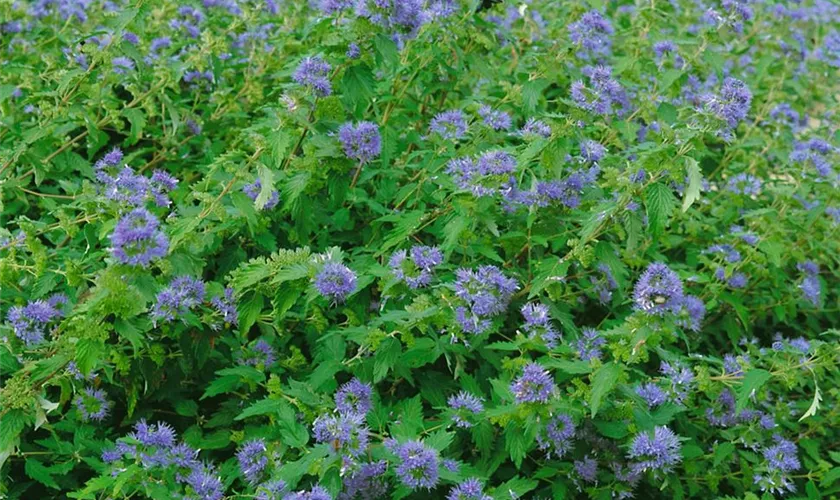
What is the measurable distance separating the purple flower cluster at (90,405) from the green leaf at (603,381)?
1394 mm

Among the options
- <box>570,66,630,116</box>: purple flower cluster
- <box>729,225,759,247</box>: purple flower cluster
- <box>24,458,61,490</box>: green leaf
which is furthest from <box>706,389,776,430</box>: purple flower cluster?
<box>24,458,61,490</box>: green leaf

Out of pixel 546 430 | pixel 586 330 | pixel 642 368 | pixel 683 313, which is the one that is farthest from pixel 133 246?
pixel 642 368

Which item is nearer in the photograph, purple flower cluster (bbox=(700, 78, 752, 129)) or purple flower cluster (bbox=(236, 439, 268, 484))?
purple flower cluster (bbox=(236, 439, 268, 484))

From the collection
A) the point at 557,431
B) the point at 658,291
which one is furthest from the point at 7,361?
the point at 658,291

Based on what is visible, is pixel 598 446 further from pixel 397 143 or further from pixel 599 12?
pixel 599 12

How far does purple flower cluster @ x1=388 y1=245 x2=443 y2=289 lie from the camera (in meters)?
2.67

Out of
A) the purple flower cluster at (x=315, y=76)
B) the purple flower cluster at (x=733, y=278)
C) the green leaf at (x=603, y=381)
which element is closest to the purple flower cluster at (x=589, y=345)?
the green leaf at (x=603, y=381)

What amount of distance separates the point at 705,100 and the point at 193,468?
5.83ft

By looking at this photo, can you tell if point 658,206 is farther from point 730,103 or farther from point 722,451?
point 722,451

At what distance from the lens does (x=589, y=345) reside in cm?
289

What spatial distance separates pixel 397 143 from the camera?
365 centimetres

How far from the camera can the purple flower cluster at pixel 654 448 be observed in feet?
8.79

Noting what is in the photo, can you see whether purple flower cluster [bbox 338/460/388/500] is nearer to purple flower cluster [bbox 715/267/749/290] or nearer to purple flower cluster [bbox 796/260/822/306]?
purple flower cluster [bbox 715/267/749/290]

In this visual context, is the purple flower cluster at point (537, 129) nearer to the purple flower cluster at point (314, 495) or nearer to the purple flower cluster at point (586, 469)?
the purple flower cluster at point (586, 469)
